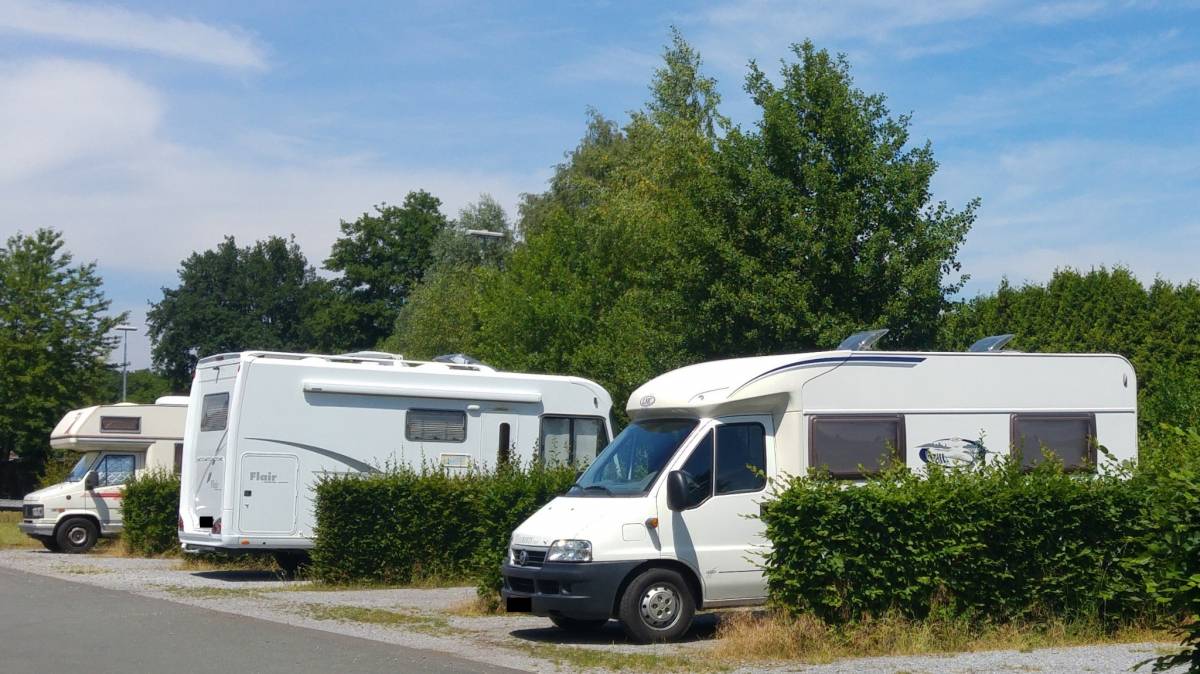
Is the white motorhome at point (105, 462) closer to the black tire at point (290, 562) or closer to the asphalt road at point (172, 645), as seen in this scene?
the black tire at point (290, 562)

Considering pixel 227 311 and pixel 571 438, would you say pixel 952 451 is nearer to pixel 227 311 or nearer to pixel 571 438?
pixel 571 438

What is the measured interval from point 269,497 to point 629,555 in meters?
8.21

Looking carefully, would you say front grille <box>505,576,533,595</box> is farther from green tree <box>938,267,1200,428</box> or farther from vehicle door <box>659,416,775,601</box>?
green tree <box>938,267,1200,428</box>

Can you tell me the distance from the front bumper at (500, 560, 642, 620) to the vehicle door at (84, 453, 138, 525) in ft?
50.3

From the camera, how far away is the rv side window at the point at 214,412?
1877 cm

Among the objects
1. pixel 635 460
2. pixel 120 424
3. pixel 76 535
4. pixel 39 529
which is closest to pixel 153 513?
pixel 120 424

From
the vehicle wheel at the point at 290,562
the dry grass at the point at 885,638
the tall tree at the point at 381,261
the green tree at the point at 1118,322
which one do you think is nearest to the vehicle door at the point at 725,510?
the dry grass at the point at 885,638

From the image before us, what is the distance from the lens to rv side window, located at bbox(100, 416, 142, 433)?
24.9 m

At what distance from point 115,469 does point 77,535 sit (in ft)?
4.53

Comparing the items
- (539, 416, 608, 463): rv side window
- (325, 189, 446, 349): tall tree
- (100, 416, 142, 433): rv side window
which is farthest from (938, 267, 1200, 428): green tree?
(325, 189, 446, 349): tall tree

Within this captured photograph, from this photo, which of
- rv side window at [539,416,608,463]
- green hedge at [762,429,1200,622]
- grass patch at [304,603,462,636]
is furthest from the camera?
rv side window at [539,416,608,463]

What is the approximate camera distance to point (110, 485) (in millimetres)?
25172

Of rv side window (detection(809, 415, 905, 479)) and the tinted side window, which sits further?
rv side window (detection(809, 415, 905, 479))

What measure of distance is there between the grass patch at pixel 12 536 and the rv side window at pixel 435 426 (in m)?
11.6
